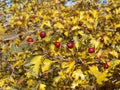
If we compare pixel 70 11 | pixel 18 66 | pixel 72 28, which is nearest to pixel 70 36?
pixel 72 28

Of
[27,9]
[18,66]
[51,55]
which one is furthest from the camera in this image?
[27,9]

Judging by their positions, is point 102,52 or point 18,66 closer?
point 102,52

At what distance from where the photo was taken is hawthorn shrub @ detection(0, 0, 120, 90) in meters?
2.71

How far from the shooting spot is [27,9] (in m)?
6.71

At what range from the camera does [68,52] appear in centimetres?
284

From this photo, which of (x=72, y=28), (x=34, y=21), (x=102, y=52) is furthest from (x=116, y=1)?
(x=102, y=52)

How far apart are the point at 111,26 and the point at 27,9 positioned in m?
2.99

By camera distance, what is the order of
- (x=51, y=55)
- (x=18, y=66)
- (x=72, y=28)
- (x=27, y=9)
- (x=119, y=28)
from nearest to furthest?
(x=51, y=55), (x=72, y=28), (x=119, y=28), (x=18, y=66), (x=27, y=9)

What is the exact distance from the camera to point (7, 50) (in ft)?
17.2

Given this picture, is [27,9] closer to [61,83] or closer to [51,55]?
[61,83]

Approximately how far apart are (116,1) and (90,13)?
108 cm

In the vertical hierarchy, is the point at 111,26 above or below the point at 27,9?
below

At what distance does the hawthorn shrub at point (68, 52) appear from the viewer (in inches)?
107

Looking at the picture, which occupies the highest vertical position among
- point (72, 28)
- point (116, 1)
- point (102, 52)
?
point (116, 1)
